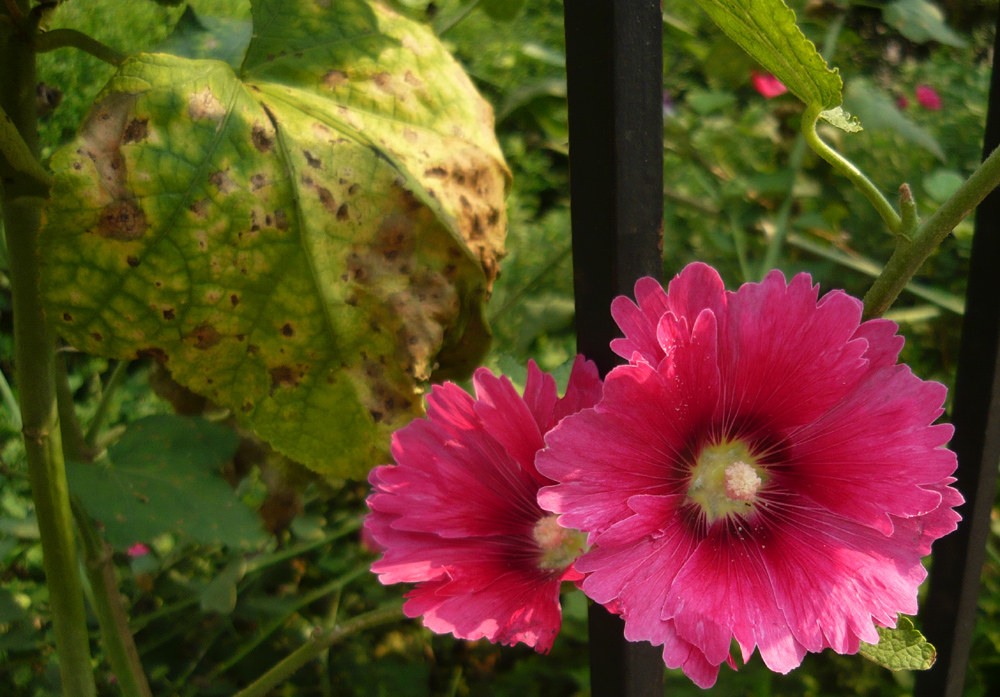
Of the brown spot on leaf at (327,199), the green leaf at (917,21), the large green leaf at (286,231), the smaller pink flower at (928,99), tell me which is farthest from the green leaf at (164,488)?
the smaller pink flower at (928,99)

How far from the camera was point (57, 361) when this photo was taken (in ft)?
1.80

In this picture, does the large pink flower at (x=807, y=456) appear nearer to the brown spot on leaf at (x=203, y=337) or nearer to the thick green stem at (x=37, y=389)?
the brown spot on leaf at (x=203, y=337)

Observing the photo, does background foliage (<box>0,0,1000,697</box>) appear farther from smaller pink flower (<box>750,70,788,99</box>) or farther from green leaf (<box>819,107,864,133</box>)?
green leaf (<box>819,107,864,133</box>)

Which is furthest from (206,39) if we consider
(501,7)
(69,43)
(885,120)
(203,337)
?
(885,120)

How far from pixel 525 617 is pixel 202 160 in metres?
0.29

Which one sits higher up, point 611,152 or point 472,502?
point 611,152

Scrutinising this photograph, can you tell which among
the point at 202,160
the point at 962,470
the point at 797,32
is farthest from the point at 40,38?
the point at 962,470

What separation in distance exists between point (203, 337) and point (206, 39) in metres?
0.22

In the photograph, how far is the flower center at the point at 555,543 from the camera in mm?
449

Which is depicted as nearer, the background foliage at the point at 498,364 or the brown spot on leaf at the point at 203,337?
the brown spot on leaf at the point at 203,337

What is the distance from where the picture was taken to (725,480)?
400 mm

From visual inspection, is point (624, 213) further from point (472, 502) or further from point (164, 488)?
point (164, 488)

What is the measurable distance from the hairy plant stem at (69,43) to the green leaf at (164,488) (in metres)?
0.25

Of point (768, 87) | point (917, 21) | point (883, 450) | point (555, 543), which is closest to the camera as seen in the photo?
point (883, 450)
